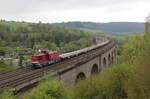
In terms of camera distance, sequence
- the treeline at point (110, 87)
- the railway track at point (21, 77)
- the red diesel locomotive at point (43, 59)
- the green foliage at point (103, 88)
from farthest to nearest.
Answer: the red diesel locomotive at point (43, 59) → the green foliage at point (103, 88) → the railway track at point (21, 77) → the treeline at point (110, 87)

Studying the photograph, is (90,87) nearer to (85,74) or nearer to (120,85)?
(120,85)

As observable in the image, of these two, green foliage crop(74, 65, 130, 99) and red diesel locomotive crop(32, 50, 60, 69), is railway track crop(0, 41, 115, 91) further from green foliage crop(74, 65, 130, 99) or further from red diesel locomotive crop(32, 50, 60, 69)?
green foliage crop(74, 65, 130, 99)

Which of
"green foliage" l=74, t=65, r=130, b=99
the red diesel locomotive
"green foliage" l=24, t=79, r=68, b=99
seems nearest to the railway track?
"green foliage" l=24, t=79, r=68, b=99

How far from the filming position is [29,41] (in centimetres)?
15625

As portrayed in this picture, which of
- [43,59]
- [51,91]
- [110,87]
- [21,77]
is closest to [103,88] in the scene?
[110,87]

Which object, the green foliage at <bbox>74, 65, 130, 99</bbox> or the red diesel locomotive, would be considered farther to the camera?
the red diesel locomotive

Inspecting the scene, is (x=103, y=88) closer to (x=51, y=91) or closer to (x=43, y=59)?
(x=51, y=91)

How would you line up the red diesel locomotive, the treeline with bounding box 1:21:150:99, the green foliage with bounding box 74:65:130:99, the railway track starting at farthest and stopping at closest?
the red diesel locomotive, the green foliage with bounding box 74:65:130:99, the railway track, the treeline with bounding box 1:21:150:99

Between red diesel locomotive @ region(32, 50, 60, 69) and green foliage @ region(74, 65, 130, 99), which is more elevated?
red diesel locomotive @ region(32, 50, 60, 69)

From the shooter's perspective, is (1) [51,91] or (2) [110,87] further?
(2) [110,87]

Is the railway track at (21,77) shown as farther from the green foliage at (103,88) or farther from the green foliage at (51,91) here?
the green foliage at (103,88)

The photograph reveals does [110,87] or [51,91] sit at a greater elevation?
[51,91]

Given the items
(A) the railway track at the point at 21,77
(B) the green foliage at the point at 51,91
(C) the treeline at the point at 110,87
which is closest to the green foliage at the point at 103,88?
(C) the treeline at the point at 110,87

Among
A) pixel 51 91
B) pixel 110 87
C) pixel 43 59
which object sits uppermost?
pixel 43 59
